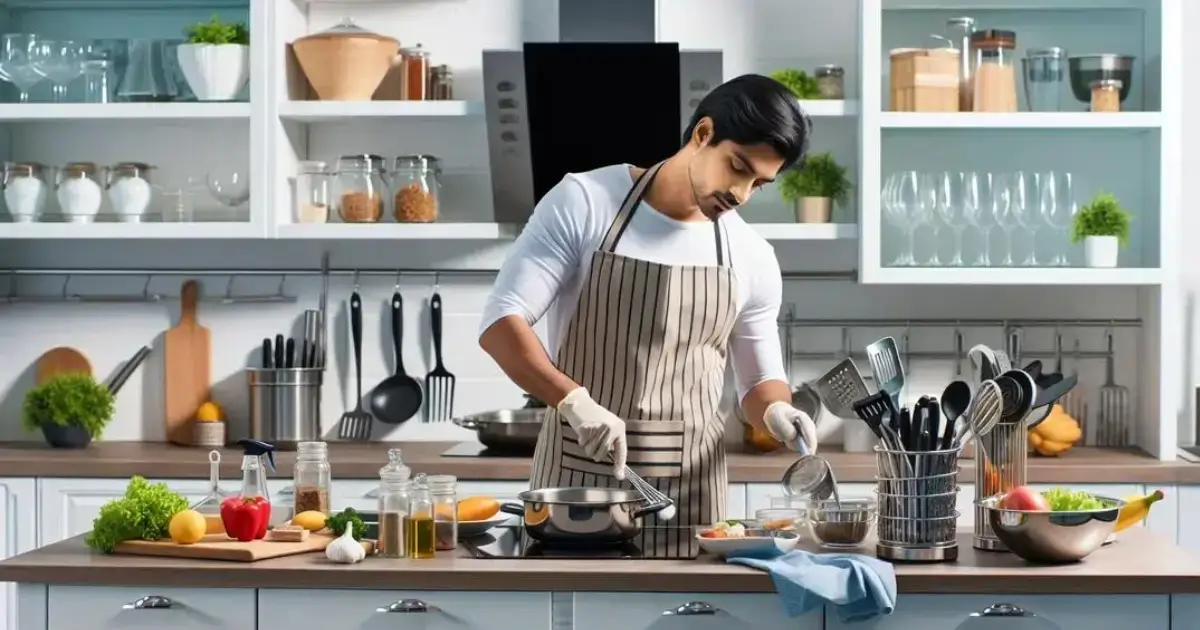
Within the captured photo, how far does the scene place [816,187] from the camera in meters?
4.43

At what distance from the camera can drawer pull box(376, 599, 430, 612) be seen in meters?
2.50

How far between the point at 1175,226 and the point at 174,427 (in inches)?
122

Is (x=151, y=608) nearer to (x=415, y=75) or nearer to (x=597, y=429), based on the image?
(x=597, y=429)

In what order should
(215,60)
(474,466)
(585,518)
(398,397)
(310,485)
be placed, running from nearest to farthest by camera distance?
(585,518) < (310,485) < (474,466) < (215,60) < (398,397)

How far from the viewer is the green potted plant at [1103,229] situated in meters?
4.26

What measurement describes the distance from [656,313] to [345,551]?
2.80 feet

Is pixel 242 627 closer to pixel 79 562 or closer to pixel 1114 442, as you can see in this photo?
pixel 79 562

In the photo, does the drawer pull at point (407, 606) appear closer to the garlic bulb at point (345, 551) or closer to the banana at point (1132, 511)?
the garlic bulb at point (345, 551)

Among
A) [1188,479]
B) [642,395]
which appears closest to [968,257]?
[1188,479]

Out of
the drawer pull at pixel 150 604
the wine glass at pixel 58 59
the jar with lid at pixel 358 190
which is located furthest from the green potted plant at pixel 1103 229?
the wine glass at pixel 58 59

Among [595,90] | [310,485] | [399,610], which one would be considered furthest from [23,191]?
[399,610]

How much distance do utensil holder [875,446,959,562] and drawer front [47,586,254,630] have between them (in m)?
1.10

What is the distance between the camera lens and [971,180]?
171 inches

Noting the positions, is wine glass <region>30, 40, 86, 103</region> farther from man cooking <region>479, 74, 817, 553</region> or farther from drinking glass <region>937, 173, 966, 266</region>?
drinking glass <region>937, 173, 966, 266</region>
